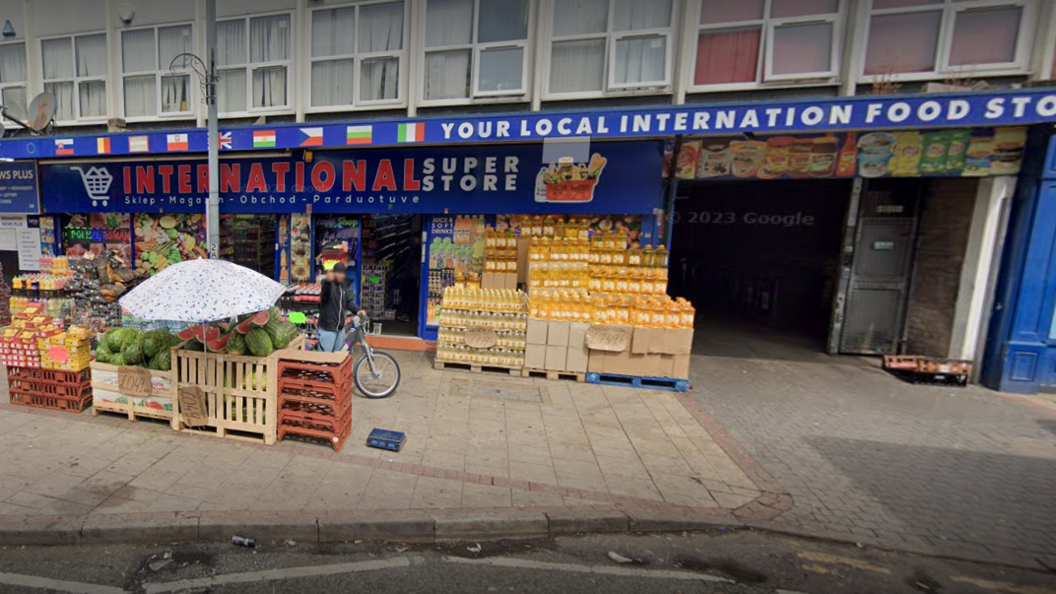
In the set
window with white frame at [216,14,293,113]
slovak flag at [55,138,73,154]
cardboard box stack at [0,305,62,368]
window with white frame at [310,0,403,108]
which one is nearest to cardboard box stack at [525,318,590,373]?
window with white frame at [310,0,403,108]

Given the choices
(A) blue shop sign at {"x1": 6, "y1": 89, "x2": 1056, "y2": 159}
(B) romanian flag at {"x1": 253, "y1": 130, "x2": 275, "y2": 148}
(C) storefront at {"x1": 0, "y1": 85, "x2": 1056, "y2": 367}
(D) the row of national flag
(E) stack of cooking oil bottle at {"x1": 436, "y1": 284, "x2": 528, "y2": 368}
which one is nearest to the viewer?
(A) blue shop sign at {"x1": 6, "y1": 89, "x2": 1056, "y2": 159}

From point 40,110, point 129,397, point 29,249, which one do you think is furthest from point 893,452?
point 29,249

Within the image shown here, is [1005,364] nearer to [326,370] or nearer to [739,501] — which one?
[739,501]

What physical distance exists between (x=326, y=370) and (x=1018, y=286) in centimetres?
1016

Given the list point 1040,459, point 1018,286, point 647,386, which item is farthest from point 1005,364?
point 647,386

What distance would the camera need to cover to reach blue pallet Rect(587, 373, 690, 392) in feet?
23.9

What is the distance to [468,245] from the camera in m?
8.99

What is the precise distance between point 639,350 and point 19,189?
1444 centimetres

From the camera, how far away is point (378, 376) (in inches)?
259

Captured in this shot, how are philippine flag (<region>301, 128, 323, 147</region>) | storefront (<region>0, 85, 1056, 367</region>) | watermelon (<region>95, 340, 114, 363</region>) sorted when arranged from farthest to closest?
1. philippine flag (<region>301, 128, 323, 147</region>)
2. storefront (<region>0, 85, 1056, 367</region>)
3. watermelon (<region>95, 340, 114, 363</region>)

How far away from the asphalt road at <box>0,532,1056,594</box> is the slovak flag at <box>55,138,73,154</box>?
8.85 m

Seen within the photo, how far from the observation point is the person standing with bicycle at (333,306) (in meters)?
6.25

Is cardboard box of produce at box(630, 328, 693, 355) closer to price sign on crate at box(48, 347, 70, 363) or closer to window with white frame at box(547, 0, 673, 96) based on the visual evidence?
window with white frame at box(547, 0, 673, 96)

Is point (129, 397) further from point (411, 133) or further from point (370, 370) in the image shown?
point (411, 133)
